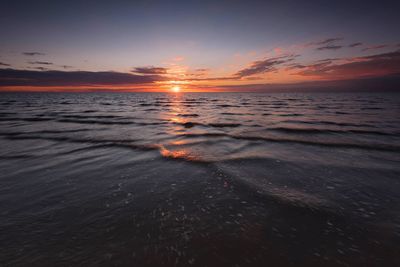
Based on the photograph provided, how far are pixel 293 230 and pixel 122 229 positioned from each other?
10.4ft

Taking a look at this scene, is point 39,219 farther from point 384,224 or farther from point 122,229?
point 384,224

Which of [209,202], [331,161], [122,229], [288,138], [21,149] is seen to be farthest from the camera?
[288,138]

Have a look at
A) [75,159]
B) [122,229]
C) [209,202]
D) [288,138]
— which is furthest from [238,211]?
[288,138]

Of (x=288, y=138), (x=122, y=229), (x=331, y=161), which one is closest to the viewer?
(x=122, y=229)

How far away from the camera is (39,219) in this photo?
13.4 ft

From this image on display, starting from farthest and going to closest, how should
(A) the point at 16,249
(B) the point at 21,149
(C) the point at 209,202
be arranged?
(B) the point at 21,149
(C) the point at 209,202
(A) the point at 16,249

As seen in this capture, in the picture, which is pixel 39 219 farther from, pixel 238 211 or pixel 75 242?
pixel 238 211

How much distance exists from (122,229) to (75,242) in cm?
74

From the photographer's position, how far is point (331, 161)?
7.86 meters

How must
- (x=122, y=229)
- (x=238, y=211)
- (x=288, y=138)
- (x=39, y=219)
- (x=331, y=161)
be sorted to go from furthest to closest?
1. (x=288, y=138)
2. (x=331, y=161)
3. (x=238, y=211)
4. (x=39, y=219)
5. (x=122, y=229)

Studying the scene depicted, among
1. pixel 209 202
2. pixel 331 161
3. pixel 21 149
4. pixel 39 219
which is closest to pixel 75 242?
pixel 39 219

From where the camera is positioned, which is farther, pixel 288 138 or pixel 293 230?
pixel 288 138

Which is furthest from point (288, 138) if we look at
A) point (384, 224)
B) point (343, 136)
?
point (384, 224)

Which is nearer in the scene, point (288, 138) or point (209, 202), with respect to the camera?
point (209, 202)
